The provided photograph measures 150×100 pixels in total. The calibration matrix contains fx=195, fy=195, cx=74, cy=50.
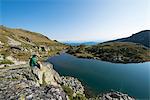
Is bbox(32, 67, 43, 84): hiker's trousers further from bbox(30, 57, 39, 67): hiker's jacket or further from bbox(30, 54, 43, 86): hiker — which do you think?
bbox(30, 57, 39, 67): hiker's jacket

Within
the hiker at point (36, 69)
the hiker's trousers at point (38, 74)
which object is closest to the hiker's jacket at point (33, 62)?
the hiker at point (36, 69)

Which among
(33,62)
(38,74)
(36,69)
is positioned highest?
(33,62)

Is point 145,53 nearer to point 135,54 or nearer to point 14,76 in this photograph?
point 135,54

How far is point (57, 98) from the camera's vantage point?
1464 cm

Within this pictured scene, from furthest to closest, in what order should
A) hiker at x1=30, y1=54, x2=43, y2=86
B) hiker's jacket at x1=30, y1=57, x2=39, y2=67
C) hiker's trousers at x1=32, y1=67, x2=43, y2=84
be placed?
hiker's jacket at x1=30, y1=57, x2=39, y2=67 → hiker at x1=30, y1=54, x2=43, y2=86 → hiker's trousers at x1=32, y1=67, x2=43, y2=84

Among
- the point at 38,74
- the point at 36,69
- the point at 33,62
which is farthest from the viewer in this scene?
the point at 36,69

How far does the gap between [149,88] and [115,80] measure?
599 inches

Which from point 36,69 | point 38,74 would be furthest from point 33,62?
point 38,74

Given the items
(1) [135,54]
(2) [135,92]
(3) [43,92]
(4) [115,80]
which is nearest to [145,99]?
(2) [135,92]

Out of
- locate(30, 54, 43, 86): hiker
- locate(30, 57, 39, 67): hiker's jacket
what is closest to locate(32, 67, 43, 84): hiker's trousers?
locate(30, 54, 43, 86): hiker

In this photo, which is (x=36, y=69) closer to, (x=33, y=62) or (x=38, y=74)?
(x=38, y=74)

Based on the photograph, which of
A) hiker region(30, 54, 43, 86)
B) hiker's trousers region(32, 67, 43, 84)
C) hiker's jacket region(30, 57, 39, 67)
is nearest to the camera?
hiker's trousers region(32, 67, 43, 84)

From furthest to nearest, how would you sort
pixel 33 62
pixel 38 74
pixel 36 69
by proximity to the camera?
pixel 36 69 → pixel 33 62 → pixel 38 74

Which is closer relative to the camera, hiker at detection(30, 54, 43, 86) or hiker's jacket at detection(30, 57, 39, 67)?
hiker at detection(30, 54, 43, 86)
